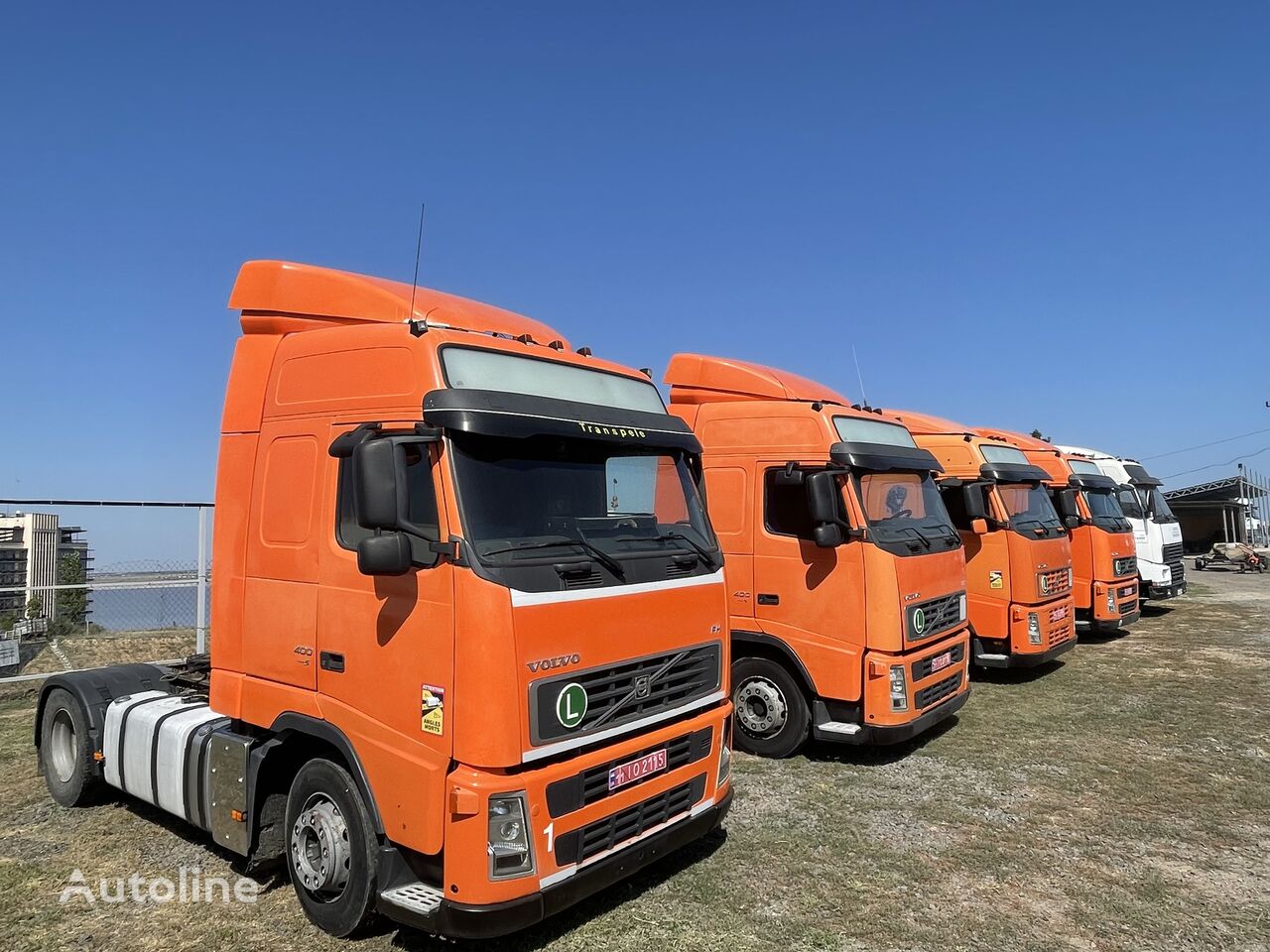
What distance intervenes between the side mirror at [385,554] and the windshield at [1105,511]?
1294cm

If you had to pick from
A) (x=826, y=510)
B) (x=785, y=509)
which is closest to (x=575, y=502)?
(x=826, y=510)

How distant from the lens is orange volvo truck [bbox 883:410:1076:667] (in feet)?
32.9

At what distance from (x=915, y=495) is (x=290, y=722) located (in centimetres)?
573

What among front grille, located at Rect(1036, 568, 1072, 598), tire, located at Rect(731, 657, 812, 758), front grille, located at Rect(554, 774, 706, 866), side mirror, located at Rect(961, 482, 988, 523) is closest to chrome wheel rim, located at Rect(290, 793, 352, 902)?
front grille, located at Rect(554, 774, 706, 866)

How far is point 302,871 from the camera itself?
166 inches

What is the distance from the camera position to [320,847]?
412 cm

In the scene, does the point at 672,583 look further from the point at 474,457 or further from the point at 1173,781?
the point at 1173,781

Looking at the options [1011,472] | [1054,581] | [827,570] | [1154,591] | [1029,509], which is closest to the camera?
[827,570]

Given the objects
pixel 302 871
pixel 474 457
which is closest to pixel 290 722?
pixel 302 871

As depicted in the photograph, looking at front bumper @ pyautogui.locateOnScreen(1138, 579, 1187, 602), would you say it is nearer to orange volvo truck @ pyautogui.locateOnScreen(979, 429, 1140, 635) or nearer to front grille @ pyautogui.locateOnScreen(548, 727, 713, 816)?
orange volvo truck @ pyautogui.locateOnScreen(979, 429, 1140, 635)

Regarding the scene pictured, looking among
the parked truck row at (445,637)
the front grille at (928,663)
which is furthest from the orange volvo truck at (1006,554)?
the parked truck row at (445,637)

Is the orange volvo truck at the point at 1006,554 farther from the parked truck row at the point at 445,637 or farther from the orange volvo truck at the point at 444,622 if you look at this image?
the orange volvo truck at the point at 444,622

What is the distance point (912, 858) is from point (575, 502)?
3188mm
